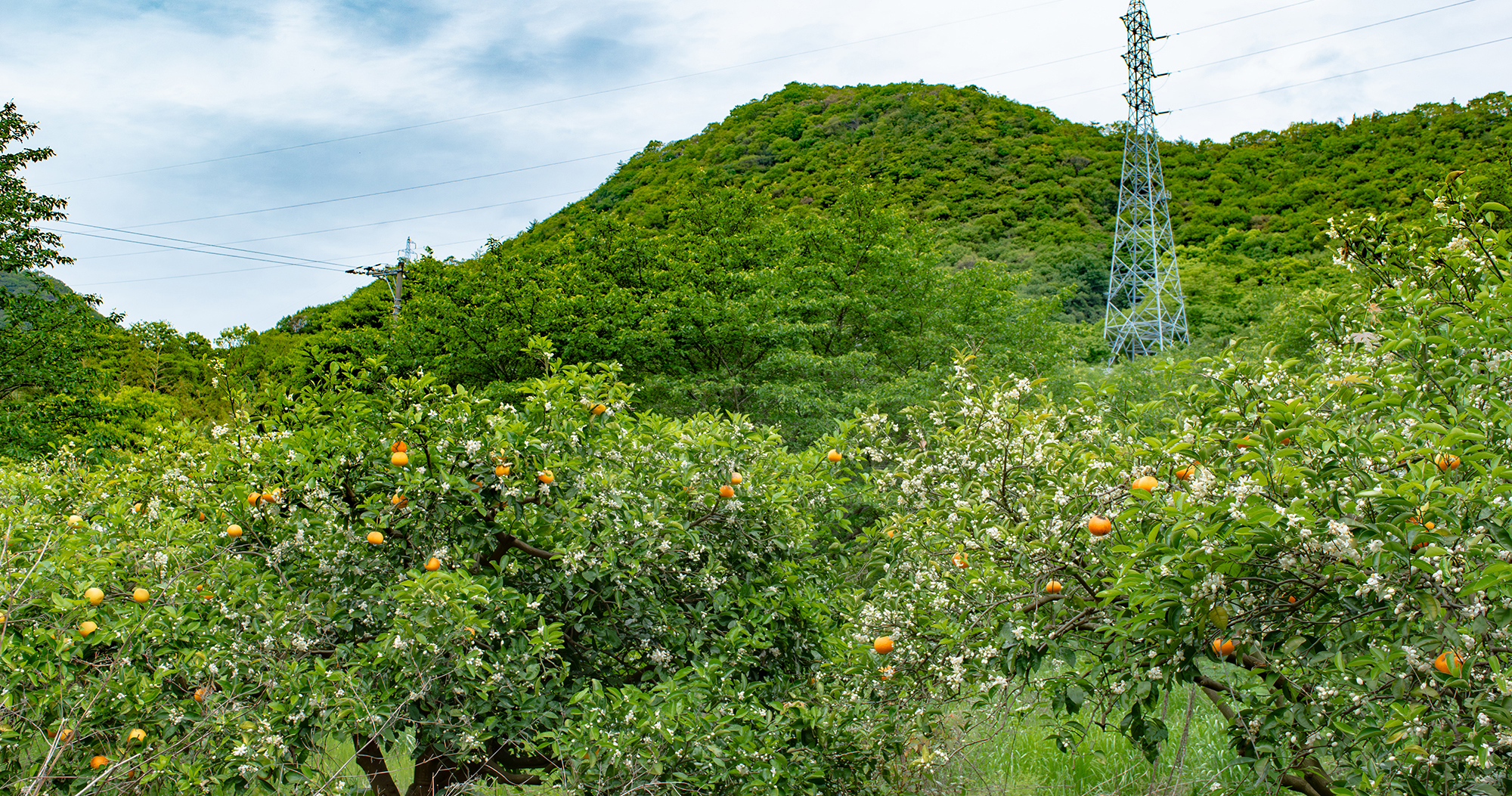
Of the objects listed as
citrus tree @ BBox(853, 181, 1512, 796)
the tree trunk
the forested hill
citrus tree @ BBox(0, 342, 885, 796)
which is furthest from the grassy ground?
the forested hill

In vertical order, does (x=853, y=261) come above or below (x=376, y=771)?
above

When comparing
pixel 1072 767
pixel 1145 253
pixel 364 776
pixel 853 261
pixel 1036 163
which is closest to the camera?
pixel 364 776

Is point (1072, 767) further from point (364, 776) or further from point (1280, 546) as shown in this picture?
point (364, 776)

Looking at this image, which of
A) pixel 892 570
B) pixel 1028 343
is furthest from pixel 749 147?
pixel 892 570

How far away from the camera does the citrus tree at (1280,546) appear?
179 centimetres

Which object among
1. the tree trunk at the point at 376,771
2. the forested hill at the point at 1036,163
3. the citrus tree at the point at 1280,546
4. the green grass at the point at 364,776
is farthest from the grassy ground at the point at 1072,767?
the forested hill at the point at 1036,163

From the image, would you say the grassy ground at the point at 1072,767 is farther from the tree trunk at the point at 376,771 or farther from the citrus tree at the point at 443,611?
the tree trunk at the point at 376,771

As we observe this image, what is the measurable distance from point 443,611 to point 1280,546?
2395 millimetres

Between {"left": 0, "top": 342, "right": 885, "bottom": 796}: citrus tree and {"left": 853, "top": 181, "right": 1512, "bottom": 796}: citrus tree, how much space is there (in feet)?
1.89

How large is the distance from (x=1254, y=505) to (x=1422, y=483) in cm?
31

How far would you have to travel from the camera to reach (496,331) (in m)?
14.5

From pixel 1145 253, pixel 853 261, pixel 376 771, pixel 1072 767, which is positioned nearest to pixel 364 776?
pixel 376 771

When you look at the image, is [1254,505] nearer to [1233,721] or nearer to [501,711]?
[1233,721]

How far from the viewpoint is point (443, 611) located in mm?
2781
